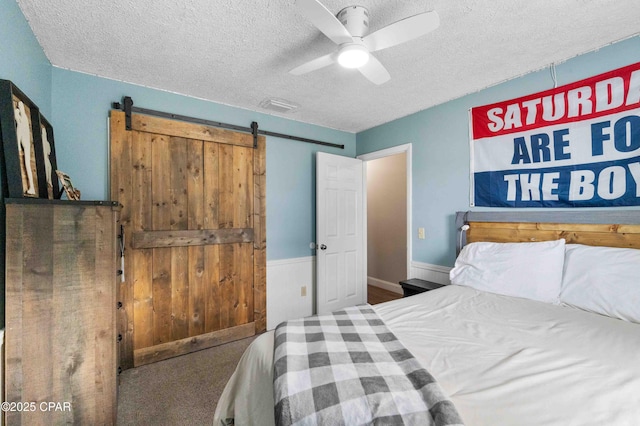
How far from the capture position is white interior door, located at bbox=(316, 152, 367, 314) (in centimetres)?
317

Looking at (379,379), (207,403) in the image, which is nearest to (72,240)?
(207,403)

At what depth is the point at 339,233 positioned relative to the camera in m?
3.36

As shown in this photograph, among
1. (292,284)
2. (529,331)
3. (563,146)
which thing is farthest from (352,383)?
(292,284)

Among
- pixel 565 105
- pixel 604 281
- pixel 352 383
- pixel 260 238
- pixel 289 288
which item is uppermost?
pixel 565 105

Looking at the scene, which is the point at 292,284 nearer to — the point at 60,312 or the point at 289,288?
the point at 289,288

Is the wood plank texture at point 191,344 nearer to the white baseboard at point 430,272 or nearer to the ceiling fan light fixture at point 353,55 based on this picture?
the white baseboard at point 430,272

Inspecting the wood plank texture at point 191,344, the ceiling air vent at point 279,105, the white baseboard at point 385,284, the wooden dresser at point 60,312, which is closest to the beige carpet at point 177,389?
the wood plank texture at point 191,344

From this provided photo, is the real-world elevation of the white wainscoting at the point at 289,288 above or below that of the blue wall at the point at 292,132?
below

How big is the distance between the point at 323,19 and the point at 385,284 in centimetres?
404

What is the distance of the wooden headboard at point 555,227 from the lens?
5.53 ft

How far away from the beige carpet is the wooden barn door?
145mm

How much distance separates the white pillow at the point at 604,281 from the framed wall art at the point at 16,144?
9.89 ft

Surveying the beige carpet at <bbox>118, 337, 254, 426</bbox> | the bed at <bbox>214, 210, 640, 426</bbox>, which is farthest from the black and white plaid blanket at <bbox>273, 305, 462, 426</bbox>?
the beige carpet at <bbox>118, 337, 254, 426</bbox>

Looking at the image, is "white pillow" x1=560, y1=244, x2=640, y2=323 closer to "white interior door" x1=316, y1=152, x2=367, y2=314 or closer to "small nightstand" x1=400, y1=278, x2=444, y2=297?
"small nightstand" x1=400, y1=278, x2=444, y2=297
